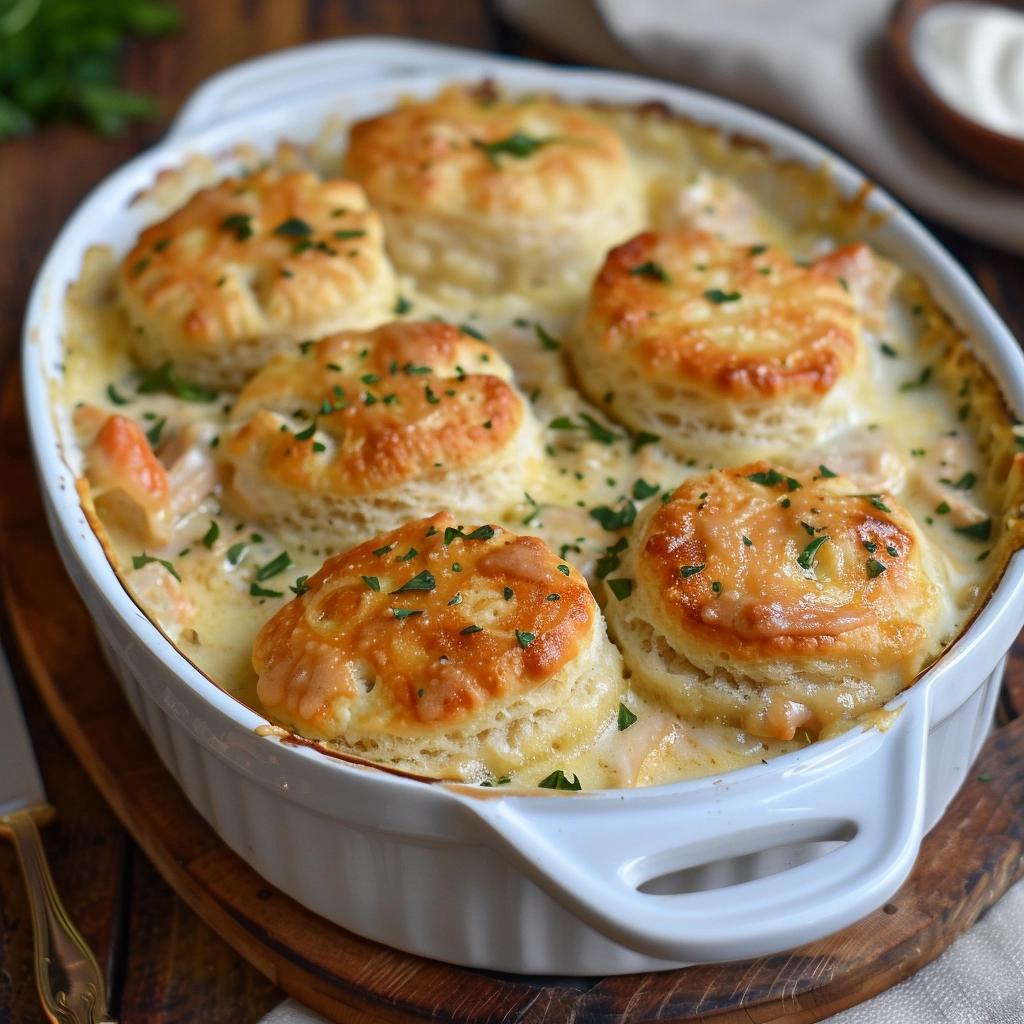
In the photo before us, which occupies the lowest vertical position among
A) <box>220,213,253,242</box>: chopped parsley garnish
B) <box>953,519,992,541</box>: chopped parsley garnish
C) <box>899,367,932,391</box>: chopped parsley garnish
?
<box>953,519,992,541</box>: chopped parsley garnish

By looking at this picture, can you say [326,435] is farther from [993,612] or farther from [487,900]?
[993,612]

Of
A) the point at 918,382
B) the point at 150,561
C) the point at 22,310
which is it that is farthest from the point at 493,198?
the point at 22,310

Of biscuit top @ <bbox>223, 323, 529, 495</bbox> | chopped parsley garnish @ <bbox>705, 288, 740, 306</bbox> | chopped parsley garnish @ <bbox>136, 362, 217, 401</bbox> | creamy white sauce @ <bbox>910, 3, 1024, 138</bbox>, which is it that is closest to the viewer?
biscuit top @ <bbox>223, 323, 529, 495</bbox>

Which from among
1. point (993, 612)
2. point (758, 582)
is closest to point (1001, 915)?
point (993, 612)

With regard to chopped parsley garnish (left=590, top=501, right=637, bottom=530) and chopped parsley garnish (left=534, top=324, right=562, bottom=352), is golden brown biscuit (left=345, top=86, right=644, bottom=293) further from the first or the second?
chopped parsley garnish (left=590, top=501, right=637, bottom=530)

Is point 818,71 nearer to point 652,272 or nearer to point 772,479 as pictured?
point 652,272

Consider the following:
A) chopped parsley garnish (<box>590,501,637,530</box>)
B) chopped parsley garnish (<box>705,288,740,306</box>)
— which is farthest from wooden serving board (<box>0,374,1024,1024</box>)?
chopped parsley garnish (<box>705,288,740,306</box>)

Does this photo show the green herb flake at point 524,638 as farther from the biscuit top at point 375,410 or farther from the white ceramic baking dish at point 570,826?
the biscuit top at point 375,410
